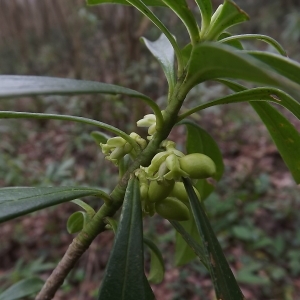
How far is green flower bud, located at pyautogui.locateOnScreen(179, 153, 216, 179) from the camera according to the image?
2.04 feet

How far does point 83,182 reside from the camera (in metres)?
2.95

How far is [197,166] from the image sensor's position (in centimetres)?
62

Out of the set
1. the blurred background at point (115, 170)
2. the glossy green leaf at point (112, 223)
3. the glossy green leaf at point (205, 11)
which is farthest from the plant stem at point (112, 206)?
the blurred background at point (115, 170)

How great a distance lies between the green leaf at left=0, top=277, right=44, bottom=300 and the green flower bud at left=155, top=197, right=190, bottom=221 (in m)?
0.50

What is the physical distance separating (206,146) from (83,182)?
2.18 meters

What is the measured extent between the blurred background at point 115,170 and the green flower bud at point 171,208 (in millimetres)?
1066

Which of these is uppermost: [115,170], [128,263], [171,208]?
[115,170]

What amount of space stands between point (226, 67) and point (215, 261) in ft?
1.11

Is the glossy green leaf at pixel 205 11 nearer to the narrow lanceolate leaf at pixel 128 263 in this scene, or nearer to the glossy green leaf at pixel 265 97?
the glossy green leaf at pixel 265 97

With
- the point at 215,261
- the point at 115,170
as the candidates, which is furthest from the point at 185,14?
the point at 115,170

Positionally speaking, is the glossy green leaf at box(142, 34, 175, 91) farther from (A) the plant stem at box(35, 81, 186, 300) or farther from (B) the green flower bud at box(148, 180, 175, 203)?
(B) the green flower bud at box(148, 180, 175, 203)

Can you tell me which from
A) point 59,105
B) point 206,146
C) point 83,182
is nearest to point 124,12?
point 59,105

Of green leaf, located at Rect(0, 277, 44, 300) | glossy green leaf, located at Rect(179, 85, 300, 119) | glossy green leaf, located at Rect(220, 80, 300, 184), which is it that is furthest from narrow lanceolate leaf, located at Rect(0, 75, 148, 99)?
green leaf, located at Rect(0, 277, 44, 300)

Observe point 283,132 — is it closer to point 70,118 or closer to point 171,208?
point 171,208
